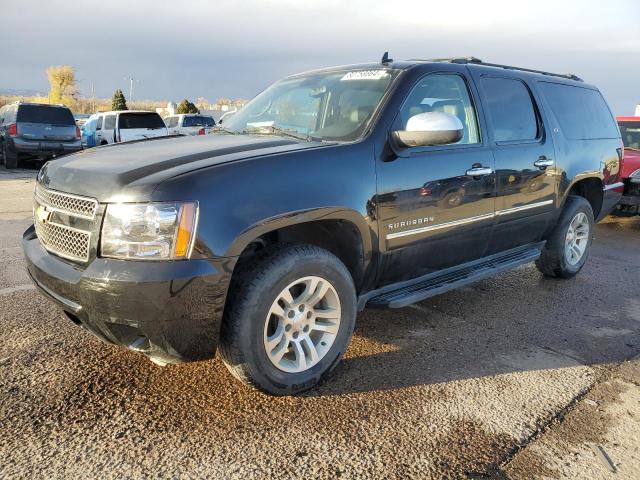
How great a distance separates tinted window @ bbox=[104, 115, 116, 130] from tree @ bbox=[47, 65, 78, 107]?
177 ft

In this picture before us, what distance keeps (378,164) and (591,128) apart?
3169 millimetres

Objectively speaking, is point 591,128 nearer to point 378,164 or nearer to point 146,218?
point 378,164

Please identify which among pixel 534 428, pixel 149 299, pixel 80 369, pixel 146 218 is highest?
pixel 146 218

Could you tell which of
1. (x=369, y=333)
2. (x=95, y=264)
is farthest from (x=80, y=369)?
(x=369, y=333)

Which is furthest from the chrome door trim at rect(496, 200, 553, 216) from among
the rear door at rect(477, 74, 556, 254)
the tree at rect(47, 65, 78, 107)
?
the tree at rect(47, 65, 78, 107)

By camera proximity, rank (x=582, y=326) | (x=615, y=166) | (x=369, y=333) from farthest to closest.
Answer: (x=615, y=166)
(x=582, y=326)
(x=369, y=333)

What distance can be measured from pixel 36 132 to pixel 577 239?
14.0 metres

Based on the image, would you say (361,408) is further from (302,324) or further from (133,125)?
(133,125)

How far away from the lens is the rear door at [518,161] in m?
4.02

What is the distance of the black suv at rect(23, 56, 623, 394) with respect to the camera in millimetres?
2428

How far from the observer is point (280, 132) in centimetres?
356

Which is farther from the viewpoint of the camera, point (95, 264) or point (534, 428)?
point (534, 428)

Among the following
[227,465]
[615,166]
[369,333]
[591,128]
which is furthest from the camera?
[615,166]

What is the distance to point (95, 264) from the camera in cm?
246
